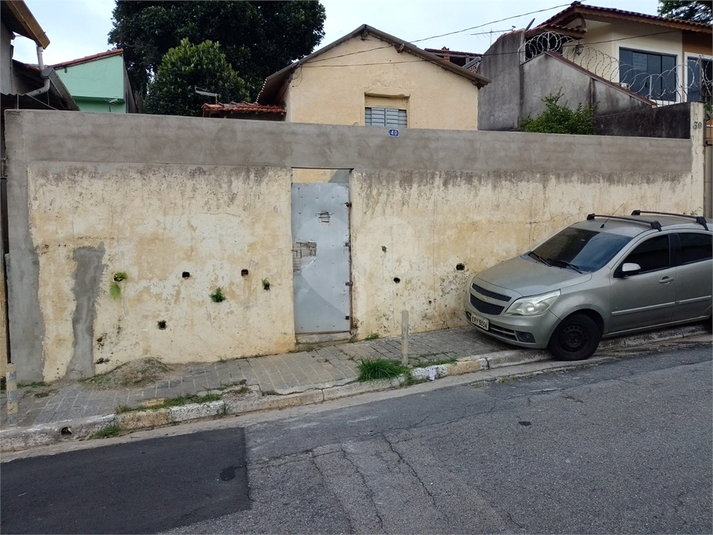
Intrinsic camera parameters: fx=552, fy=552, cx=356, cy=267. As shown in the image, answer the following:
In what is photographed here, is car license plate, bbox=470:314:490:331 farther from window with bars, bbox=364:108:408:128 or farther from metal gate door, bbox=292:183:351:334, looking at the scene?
window with bars, bbox=364:108:408:128

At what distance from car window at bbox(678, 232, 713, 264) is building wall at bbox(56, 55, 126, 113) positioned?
608 inches

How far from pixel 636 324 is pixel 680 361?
769mm

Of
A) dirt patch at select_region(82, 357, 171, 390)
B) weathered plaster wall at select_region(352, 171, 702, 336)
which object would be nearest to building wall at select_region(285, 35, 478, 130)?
weathered plaster wall at select_region(352, 171, 702, 336)

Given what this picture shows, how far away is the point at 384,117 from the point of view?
1279 centimetres

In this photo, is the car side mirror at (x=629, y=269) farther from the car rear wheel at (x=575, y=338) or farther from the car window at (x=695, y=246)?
the car window at (x=695, y=246)

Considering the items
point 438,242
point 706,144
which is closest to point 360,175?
point 438,242

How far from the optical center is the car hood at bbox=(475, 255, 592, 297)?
22.8 ft

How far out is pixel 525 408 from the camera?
5410 mm

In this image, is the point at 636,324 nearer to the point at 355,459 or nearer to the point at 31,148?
the point at 355,459

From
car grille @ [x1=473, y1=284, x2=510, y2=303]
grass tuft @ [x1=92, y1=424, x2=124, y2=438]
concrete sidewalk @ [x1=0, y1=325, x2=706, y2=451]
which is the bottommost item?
grass tuft @ [x1=92, y1=424, x2=124, y2=438]

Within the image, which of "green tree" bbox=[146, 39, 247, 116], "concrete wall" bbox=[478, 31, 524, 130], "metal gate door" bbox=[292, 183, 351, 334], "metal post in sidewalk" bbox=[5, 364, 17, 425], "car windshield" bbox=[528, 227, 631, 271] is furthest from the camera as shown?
"green tree" bbox=[146, 39, 247, 116]

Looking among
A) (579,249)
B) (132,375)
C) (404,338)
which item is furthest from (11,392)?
(579,249)

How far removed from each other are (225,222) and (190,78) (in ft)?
44.2

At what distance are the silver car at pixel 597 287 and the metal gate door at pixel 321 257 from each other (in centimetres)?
189
